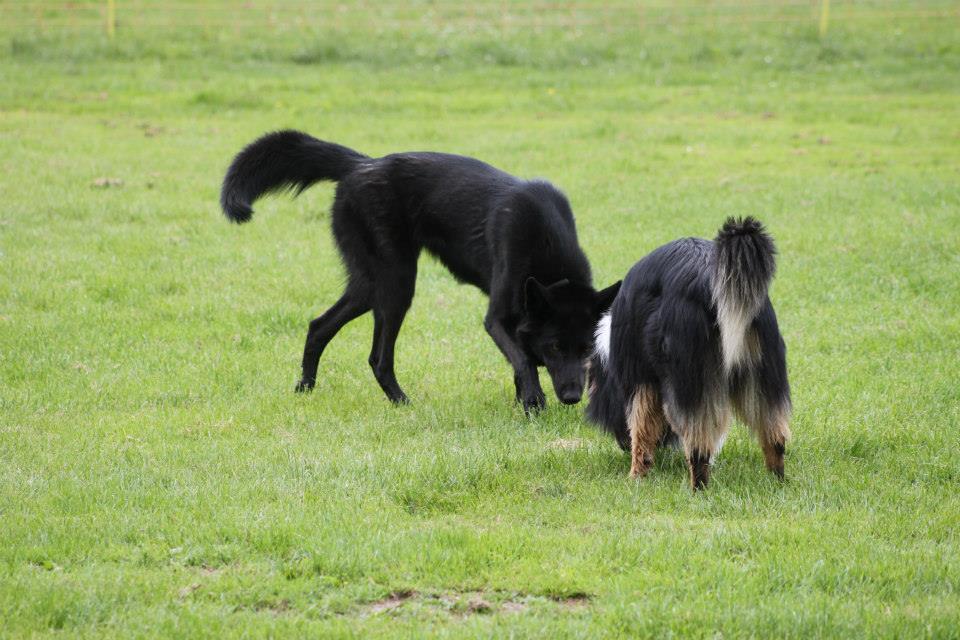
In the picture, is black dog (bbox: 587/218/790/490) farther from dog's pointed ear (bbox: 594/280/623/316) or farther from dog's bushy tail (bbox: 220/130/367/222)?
dog's bushy tail (bbox: 220/130/367/222)

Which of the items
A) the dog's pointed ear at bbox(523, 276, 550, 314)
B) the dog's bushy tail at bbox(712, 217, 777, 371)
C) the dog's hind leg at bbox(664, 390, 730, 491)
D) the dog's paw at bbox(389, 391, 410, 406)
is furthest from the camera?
the dog's paw at bbox(389, 391, 410, 406)

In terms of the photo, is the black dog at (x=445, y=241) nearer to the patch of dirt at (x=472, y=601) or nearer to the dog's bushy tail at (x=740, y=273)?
the dog's bushy tail at (x=740, y=273)

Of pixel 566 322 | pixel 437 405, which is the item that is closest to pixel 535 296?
pixel 566 322

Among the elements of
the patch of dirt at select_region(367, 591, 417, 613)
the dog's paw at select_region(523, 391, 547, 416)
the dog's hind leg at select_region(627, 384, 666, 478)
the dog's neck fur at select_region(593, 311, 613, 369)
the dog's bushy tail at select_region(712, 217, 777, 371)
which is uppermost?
the dog's bushy tail at select_region(712, 217, 777, 371)

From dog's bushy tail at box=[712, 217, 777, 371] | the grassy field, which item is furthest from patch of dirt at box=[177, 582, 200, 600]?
dog's bushy tail at box=[712, 217, 777, 371]

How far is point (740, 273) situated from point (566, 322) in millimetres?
2356

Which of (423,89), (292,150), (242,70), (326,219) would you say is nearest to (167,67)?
(242,70)

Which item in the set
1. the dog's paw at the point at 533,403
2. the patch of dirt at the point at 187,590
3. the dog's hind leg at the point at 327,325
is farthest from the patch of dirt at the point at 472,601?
the dog's hind leg at the point at 327,325

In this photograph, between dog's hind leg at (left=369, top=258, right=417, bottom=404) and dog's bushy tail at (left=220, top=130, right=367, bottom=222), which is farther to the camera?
dog's bushy tail at (left=220, top=130, right=367, bottom=222)

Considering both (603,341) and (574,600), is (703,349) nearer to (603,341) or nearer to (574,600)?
(603,341)

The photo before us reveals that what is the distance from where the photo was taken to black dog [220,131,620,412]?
7227 mm

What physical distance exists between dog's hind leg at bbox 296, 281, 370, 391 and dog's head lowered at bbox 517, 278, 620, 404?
4.34 ft

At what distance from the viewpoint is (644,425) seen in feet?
18.9

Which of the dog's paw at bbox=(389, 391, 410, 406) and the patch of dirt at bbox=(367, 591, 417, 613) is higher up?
the patch of dirt at bbox=(367, 591, 417, 613)
